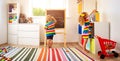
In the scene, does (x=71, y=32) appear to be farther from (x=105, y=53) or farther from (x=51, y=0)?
(x=105, y=53)

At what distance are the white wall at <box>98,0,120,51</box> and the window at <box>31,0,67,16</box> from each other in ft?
6.79

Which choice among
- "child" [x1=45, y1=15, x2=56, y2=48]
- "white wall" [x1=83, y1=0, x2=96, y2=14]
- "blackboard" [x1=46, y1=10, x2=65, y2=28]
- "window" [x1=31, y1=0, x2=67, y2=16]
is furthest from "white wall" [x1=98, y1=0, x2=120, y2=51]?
"window" [x1=31, y1=0, x2=67, y2=16]

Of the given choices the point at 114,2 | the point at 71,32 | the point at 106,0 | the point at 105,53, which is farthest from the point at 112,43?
the point at 71,32

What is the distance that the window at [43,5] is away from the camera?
7.04 meters

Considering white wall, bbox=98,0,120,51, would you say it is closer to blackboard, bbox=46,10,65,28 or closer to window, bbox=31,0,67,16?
blackboard, bbox=46,10,65,28

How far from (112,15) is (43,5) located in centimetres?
321

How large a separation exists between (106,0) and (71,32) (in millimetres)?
2364

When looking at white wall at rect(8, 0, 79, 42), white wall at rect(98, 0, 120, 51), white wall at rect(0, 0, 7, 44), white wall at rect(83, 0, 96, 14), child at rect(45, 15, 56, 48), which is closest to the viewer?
white wall at rect(98, 0, 120, 51)

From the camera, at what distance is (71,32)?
708 centimetres

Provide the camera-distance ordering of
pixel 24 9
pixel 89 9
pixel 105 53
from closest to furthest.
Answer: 1. pixel 105 53
2. pixel 89 9
3. pixel 24 9

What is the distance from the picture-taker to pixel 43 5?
708 centimetres

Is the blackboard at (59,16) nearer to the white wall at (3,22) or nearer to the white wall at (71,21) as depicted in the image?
the white wall at (71,21)

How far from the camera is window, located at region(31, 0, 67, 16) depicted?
23.1 ft

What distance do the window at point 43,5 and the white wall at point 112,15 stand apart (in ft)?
6.79
